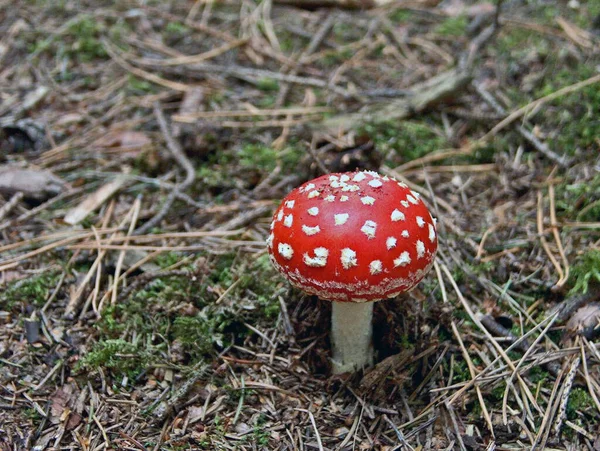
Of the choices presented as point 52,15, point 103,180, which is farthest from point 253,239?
point 52,15

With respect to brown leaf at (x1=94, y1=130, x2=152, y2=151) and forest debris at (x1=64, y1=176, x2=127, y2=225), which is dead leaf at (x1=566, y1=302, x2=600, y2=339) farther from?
brown leaf at (x1=94, y1=130, x2=152, y2=151)

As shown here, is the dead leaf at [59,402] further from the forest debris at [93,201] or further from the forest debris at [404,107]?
the forest debris at [404,107]

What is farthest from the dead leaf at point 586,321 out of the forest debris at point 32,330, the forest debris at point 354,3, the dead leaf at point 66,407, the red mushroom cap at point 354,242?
the forest debris at point 354,3

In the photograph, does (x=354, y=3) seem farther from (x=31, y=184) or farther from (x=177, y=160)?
(x=31, y=184)

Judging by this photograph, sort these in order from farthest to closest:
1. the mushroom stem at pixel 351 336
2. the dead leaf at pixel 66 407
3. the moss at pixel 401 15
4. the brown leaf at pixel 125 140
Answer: the moss at pixel 401 15 → the brown leaf at pixel 125 140 → the mushroom stem at pixel 351 336 → the dead leaf at pixel 66 407

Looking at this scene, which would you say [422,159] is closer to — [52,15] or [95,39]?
[95,39]

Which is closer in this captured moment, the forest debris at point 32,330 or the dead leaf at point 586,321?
the dead leaf at point 586,321

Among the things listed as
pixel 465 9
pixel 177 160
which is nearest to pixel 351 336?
pixel 177 160
